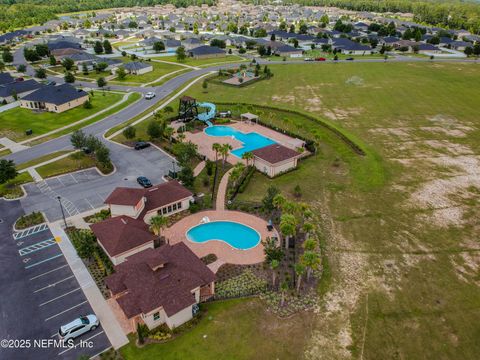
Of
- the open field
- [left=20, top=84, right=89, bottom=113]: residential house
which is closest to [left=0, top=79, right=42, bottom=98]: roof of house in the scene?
[left=20, top=84, right=89, bottom=113]: residential house

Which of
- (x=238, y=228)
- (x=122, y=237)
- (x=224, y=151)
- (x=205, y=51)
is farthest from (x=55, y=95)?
(x=205, y=51)

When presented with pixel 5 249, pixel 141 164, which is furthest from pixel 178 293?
pixel 141 164

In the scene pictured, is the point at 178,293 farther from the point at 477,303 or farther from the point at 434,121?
the point at 434,121

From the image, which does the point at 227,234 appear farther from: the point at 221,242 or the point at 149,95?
the point at 149,95

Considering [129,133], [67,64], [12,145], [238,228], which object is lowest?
[12,145]

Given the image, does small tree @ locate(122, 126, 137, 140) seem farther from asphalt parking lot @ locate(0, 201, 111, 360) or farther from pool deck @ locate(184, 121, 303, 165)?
asphalt parking lot @ locate(0, 201, 111, 360)

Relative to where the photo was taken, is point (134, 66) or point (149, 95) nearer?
point (149, 95)
